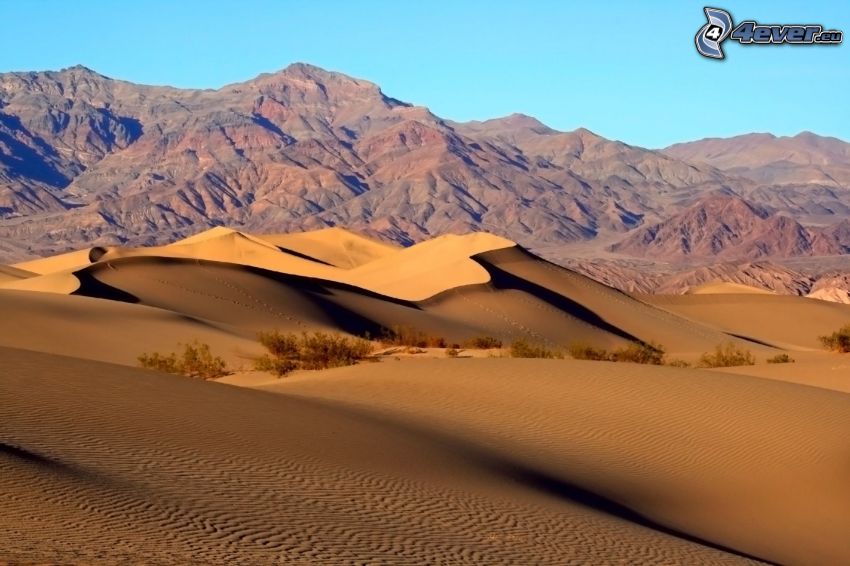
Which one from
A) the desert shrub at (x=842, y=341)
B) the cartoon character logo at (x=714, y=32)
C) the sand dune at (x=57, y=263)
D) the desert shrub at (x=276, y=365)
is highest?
the cartoon character logo at (x=714, y=32)

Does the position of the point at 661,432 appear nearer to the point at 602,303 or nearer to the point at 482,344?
the point at 482,344

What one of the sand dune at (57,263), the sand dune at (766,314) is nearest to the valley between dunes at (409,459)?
the sand dune at (766,314)

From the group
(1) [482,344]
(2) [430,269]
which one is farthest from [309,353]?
(2) [430,269]

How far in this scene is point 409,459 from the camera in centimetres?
1515

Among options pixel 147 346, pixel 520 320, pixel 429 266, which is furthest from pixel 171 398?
pixel 429 266

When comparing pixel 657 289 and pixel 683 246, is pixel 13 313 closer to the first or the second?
pixel 657 289

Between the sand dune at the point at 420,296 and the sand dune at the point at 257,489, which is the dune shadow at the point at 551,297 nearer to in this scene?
the sand dune at the point at 420,296

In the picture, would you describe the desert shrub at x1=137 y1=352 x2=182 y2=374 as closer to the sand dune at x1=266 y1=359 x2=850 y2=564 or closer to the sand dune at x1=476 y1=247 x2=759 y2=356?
the sand dune at x1=266 y1=359 x2=850 y2=564

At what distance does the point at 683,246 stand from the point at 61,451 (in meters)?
192

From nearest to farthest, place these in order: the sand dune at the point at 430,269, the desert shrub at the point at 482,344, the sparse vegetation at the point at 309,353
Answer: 1. the sparse vegetation at the point at 309,353
2. the desert shrub at the point at 482,344
3. the sand dune at the point at 430,269

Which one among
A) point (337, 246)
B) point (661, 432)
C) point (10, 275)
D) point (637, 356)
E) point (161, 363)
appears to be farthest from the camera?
point (337, 246)

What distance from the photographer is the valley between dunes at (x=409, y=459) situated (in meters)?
10.4

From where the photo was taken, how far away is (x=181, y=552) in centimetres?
931

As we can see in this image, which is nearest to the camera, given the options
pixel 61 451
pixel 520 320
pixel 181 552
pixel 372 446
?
pixel 181 552
